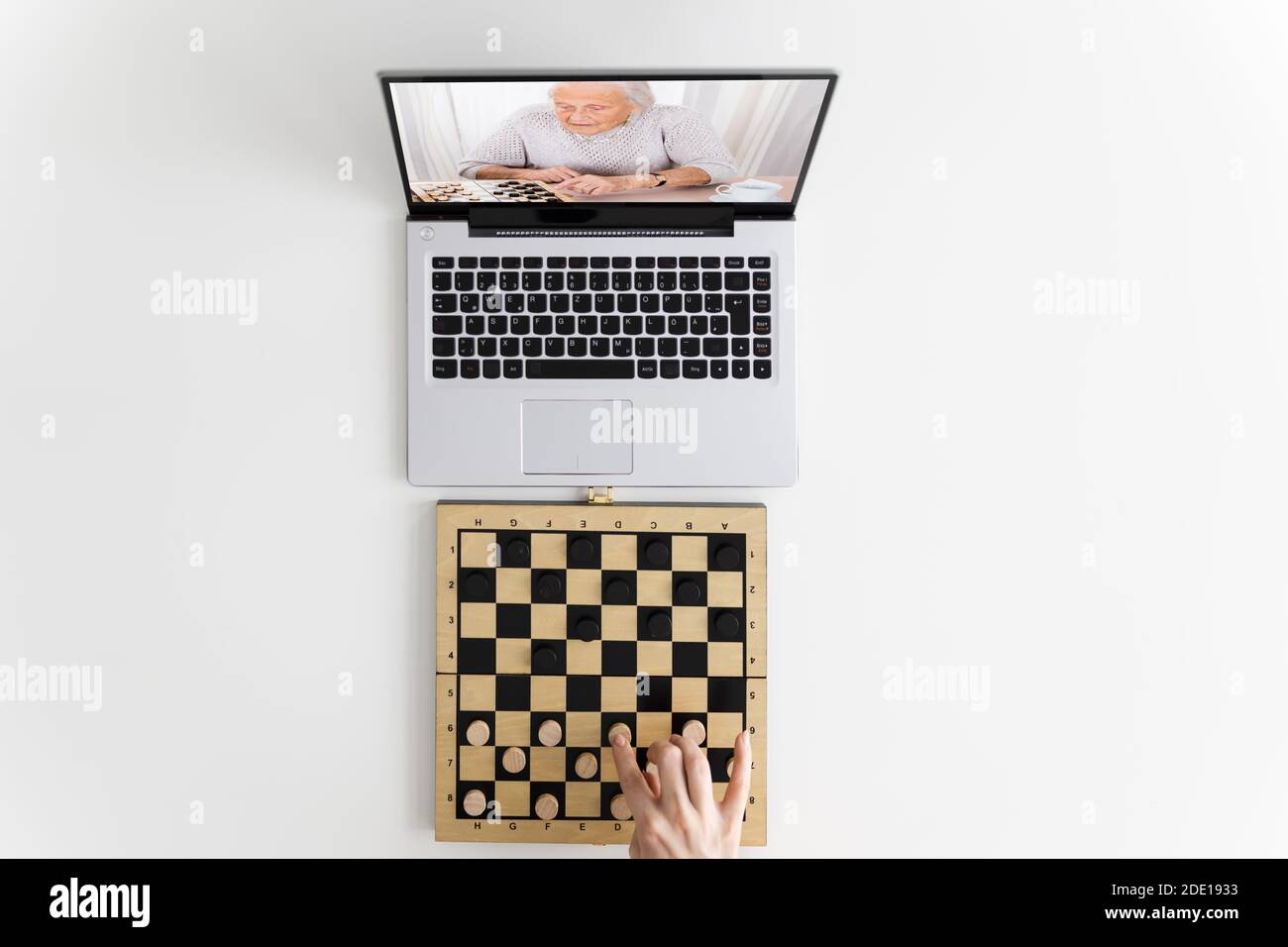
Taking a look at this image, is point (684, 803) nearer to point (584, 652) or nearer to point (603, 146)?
point (584, 652)

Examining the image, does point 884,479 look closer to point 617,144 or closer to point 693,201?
point 693,201

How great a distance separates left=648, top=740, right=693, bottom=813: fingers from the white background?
6.7 inches

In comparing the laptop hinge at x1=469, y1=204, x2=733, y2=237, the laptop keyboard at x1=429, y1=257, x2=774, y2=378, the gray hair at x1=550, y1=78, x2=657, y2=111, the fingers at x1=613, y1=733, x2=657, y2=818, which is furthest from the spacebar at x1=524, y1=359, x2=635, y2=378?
→ the fingers at x1=613, y1=733, x2=657, y2=818

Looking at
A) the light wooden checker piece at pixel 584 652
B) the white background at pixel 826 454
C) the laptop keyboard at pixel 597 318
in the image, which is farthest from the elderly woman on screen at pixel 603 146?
the light wooden checker piece at pixel 584 652

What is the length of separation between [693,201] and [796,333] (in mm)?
241

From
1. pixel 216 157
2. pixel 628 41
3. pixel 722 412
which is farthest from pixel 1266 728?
pixel 216 157

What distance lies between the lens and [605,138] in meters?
0.91

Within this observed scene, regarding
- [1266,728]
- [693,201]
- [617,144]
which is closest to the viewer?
[617,144]

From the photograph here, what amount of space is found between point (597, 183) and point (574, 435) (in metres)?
0.33

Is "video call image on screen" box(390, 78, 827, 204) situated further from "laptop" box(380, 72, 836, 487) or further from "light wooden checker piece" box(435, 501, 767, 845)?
"light wooden checker piece" box(435, 501, 767, 845)

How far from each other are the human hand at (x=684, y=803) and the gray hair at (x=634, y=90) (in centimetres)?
81

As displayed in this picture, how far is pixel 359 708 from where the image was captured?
3.65ft

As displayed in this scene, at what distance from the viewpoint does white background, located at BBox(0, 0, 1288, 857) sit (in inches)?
43.6
